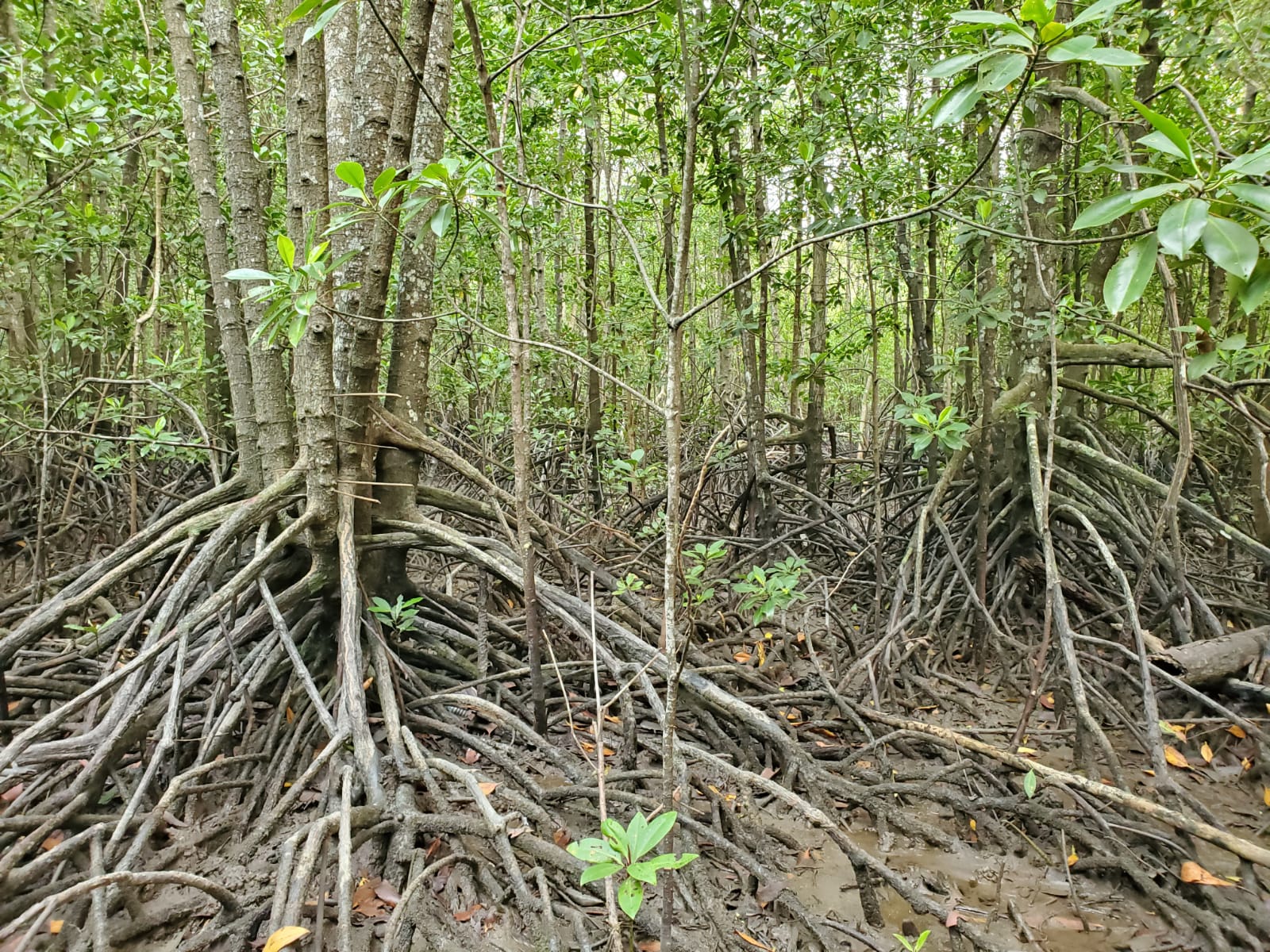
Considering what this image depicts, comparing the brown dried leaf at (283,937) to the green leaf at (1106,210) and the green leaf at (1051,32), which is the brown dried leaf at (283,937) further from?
the green leaf at (1051,32)

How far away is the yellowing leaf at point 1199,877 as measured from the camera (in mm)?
1667

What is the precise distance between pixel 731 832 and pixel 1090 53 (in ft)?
6.15

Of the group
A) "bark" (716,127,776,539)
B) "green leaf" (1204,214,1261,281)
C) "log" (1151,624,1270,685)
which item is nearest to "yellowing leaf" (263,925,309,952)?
"green leaf" (1204,214,1261,281)

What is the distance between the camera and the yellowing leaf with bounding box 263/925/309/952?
1326 millimetres

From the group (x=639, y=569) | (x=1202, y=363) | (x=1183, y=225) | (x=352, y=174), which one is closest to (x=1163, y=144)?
(x=1183, y=225)

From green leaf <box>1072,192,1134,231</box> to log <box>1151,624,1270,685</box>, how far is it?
2.19 m

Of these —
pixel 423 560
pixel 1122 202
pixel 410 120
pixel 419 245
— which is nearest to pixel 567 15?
pixel 410 120

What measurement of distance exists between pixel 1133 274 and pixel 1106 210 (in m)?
0.12

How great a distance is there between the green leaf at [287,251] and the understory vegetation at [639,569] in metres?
0.09

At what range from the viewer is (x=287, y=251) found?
1544 mm

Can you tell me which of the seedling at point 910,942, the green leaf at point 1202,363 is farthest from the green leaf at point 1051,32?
the seedling at point 910,942

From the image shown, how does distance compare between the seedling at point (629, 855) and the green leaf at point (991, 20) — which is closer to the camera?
the green leaf at point (991, 20)

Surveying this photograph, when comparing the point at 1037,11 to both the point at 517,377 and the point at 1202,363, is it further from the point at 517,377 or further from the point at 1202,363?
the point at 517,377

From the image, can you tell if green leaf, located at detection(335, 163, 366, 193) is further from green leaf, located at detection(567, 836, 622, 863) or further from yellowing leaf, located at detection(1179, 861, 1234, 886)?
yellowing leaf, located at detection(1179, 861, 1234, 886)
